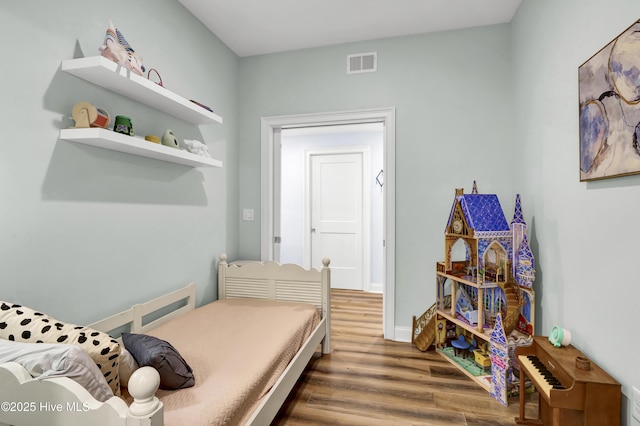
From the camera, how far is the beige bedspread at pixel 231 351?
1.15 m

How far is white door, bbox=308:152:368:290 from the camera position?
4.66 m

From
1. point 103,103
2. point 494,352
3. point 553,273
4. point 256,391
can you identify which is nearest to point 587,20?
point 553,273

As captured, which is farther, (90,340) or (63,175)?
(63,175)

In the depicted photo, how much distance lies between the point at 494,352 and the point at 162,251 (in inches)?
87.7

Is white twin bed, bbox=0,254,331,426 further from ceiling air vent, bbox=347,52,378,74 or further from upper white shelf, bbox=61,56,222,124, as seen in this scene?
ceiling air vent, bbox=347,52,378,74

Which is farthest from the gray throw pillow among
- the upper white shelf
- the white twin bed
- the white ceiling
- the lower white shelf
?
the white ceiling

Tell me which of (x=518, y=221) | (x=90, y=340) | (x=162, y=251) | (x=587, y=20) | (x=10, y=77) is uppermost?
(x=587, y=20)

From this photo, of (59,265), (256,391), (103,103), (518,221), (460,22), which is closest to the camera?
(256,391)

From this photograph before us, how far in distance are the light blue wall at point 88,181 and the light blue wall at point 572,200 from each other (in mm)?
2396

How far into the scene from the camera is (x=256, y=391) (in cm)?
135

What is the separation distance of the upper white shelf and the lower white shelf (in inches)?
10.4

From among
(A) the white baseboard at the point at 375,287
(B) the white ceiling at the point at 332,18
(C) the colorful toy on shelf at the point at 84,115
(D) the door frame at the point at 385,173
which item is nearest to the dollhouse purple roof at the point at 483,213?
(D) the door frame at the point at 385,173

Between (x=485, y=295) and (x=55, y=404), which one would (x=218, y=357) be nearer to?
(x=55, y=404)

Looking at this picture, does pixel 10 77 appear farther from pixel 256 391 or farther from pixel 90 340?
A: pixel 256 391
